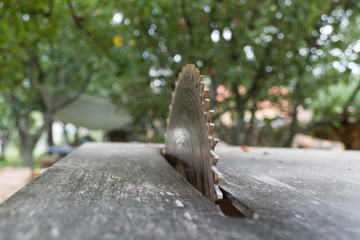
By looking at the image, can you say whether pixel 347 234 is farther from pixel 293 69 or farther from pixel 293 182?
pixel 293 69

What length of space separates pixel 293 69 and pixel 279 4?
2.68 feet

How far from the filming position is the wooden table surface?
38 centimetres

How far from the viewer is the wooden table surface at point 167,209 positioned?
38 cm

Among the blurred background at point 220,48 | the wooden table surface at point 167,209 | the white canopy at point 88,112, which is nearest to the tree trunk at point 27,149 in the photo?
the white canopy at point 88,112

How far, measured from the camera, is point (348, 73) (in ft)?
10.3

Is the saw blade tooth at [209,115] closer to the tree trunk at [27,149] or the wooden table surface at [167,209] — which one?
the wooden table surface at [167,209]

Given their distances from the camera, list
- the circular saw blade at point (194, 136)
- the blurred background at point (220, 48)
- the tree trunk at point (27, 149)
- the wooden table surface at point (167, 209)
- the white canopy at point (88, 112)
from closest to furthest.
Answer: the wooden table surface at point (167, 209), the circular saw blade at point (194, 136), the blurred background at point (220, 48), the white canopy at point (88, 112), the tree trunk at point (27, 149)

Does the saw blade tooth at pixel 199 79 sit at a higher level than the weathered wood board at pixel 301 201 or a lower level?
higher

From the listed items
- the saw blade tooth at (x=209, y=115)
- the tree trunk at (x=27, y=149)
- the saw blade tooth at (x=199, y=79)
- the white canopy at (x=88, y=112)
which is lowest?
the tree trunk at (x=27, y=149)

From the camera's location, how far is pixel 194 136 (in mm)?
798

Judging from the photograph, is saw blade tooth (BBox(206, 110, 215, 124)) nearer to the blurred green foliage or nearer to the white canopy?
the blurred green foliage

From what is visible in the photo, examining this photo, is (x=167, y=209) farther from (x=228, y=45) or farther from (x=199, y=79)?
(x=228, y=45)

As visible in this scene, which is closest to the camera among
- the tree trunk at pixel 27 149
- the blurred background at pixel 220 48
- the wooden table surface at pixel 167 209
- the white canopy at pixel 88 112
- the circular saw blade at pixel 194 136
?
the wooden table surface at pixel 167 209

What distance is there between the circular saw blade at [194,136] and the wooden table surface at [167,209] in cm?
5
